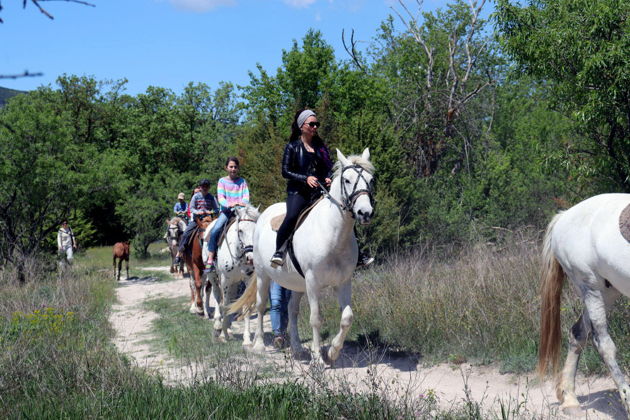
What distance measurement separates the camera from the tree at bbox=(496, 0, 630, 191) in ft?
34.2

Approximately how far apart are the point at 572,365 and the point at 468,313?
201 centimetres

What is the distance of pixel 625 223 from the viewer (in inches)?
195

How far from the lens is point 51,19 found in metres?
2.06

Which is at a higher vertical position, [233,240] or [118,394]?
[233,240]

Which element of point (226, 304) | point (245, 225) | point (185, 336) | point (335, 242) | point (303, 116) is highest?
point (303, 116)

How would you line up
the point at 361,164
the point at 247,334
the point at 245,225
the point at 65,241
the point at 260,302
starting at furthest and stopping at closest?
the point at 65,241 < the point at 245,225 < the point at 247,334 < the point at 260,302 < the point at 361,164

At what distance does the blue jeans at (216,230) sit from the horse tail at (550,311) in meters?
5.61

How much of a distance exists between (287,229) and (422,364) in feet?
7.49

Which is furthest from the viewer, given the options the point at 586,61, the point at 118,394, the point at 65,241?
the point at 65,241

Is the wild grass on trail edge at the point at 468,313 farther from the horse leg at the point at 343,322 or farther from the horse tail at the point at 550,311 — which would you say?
the horse tail at the point at 550,311

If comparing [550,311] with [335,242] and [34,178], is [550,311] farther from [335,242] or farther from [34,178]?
[34,178]

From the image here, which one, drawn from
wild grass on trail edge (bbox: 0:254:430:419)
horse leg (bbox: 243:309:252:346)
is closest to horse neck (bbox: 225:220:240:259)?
horse leg (bbox: 243:309:252:346)

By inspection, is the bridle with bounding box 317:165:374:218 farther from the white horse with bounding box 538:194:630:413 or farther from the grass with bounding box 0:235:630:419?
the white horse with bounding box 538:194:630:413

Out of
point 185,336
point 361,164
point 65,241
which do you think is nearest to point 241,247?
point 185,336
